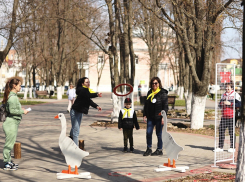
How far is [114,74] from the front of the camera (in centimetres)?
1661

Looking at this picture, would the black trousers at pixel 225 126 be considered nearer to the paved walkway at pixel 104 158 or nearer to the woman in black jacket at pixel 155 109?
the paved walkway at pixel 104 158

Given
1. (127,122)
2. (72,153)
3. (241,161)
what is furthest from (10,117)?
(241,161)

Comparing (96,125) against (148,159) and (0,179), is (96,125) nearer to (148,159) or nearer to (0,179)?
(148,159)

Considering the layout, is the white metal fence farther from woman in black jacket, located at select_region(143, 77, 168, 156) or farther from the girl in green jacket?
the girl in green jacket

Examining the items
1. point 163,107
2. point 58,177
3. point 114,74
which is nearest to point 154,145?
point 163,107

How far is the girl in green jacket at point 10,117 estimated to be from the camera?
756 cm

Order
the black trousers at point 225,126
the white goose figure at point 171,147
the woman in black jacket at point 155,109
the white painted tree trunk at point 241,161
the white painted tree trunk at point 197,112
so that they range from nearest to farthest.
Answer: the white painted tree trunk at point 241,161 → the white goose figure at point 171,147 → the woman in black jacket at point 155,109 → the black trousers at point 225,126 → the white painted tree trunk at point 197,112

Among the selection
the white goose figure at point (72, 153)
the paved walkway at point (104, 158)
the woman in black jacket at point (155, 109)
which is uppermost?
the woman in black jacket at point (155, 109)

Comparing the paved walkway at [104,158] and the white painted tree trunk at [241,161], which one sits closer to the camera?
the white painted tree trunk at [241,161]

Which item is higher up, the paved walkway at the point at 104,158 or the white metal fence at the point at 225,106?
the white metal fence at the point at 225,106

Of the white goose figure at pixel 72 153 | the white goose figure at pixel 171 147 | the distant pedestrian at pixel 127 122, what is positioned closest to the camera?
the white goose figure at pixel 72 153

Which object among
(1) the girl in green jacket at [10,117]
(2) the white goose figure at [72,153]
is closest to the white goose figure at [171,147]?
(2) the white goose figure at [72,153]

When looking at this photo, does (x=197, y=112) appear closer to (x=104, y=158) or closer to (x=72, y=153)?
(x=104, y=158)

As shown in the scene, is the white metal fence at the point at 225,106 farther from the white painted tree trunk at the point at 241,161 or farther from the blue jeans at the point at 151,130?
the white painted tree trunk at the point at 241,161
